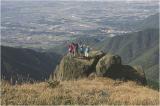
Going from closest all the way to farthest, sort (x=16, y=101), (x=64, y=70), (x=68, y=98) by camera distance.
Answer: (x=16, y=101) → (x=68, y=98) → (x=64, y=70)

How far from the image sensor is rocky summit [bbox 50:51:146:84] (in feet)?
128

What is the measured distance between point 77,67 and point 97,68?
210 cm

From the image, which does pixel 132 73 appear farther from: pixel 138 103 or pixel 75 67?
pixel 138 103

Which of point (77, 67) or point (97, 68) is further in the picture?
point (77, 67)

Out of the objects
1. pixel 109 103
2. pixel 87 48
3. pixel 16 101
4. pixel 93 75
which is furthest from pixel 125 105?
pixel 87 48

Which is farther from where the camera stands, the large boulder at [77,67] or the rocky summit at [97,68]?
the large boulder at [77,67]

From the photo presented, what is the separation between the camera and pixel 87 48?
4153 cm

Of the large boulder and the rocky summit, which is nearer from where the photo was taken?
the rocky summit

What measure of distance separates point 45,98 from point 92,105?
1951 mm

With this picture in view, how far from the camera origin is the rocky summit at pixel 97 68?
3900cm

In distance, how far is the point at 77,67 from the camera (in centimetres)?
4000

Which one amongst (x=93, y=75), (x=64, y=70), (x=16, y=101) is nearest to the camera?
(x=16, y=101)

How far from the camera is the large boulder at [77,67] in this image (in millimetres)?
39781

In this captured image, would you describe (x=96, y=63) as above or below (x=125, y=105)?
below
